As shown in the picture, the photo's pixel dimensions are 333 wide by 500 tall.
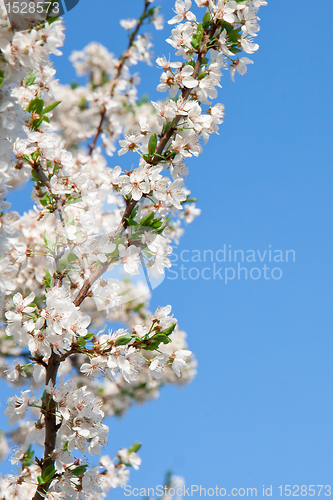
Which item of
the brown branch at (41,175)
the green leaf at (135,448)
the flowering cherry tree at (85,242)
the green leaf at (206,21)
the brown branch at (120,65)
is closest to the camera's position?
the flowering cherry tree at (85,242)

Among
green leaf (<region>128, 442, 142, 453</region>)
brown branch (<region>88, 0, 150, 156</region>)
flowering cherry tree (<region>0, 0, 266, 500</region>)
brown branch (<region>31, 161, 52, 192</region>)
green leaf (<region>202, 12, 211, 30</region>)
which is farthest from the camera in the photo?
brown branch (<region>88, 0, 150, 156</region>)

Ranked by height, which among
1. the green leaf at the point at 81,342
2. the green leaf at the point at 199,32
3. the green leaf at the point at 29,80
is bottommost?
the green leaf at the point at 81,342

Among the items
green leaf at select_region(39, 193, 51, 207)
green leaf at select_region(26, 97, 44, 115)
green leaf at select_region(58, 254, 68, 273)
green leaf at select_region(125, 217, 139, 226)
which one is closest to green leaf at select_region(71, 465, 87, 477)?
green leaf at select_region(58, 254, 68, 273)

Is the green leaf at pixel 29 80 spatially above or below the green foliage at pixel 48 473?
above

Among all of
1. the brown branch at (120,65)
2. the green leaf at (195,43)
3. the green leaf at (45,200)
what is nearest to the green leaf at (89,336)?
the green leaf at (45,200)

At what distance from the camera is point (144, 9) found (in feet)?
14.4

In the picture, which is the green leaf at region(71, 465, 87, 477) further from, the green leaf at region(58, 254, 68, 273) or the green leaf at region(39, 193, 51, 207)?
the green leaf at region(39, 193, 51, 207)

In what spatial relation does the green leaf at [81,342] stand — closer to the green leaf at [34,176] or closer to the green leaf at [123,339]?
the green leaf at [123,339]

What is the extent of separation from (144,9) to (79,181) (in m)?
2.66

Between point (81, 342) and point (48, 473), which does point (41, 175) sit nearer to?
point (81, 342)

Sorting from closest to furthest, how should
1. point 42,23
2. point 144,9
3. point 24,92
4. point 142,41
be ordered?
point 42,23, point 24,92, point 144,9, point 142,41

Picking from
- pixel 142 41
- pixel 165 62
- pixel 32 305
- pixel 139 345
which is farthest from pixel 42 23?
pixel 142 41

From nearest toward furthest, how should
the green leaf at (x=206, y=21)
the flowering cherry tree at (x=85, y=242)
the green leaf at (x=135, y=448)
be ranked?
1. the flowering cherry tree at (x=85, y=242)
2. the green leaf at (x=206, y=21)
3. the green leaf at (x=135, y=448)

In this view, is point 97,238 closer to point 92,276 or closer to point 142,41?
point 92,276
